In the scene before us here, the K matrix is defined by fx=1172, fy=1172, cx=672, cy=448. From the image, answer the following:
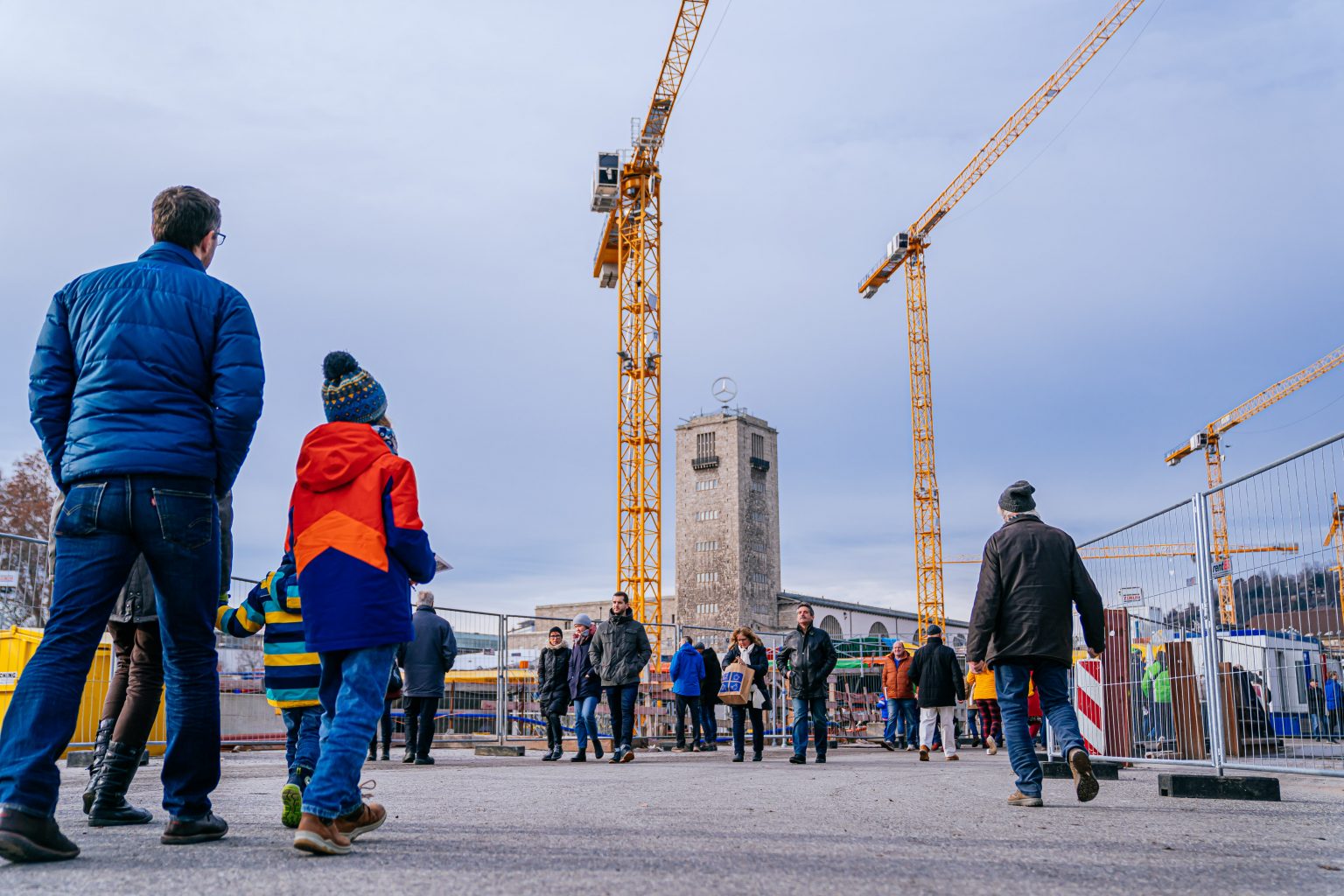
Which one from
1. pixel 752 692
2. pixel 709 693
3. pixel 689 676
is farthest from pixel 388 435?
pixel 709 693

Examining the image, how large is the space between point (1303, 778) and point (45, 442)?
29.1 feet

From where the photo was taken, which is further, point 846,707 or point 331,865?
point 846,707

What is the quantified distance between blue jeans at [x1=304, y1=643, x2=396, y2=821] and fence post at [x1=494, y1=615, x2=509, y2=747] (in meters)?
12.5

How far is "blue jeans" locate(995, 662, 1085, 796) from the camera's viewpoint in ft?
21.8

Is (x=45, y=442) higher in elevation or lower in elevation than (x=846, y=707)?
higher

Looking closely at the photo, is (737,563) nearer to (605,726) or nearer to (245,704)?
(605,726)

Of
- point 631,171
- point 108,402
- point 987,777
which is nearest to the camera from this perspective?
point 108,402

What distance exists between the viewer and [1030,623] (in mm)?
6660

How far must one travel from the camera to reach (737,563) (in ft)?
340

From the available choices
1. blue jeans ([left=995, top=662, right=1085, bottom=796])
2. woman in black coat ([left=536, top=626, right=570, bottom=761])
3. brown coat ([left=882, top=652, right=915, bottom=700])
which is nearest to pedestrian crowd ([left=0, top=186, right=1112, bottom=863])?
blue jeans ([left=995, top=662, right=1085, bottom=796])

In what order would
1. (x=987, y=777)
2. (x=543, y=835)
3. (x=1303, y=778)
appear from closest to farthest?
(x=543, y=835) → (x=1303, y=778) → (x=987, y=777)

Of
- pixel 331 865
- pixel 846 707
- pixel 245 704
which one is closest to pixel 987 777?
pixel 331 865

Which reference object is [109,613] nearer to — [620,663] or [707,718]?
[620,663]

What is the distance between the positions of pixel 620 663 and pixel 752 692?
1537 millimetres
